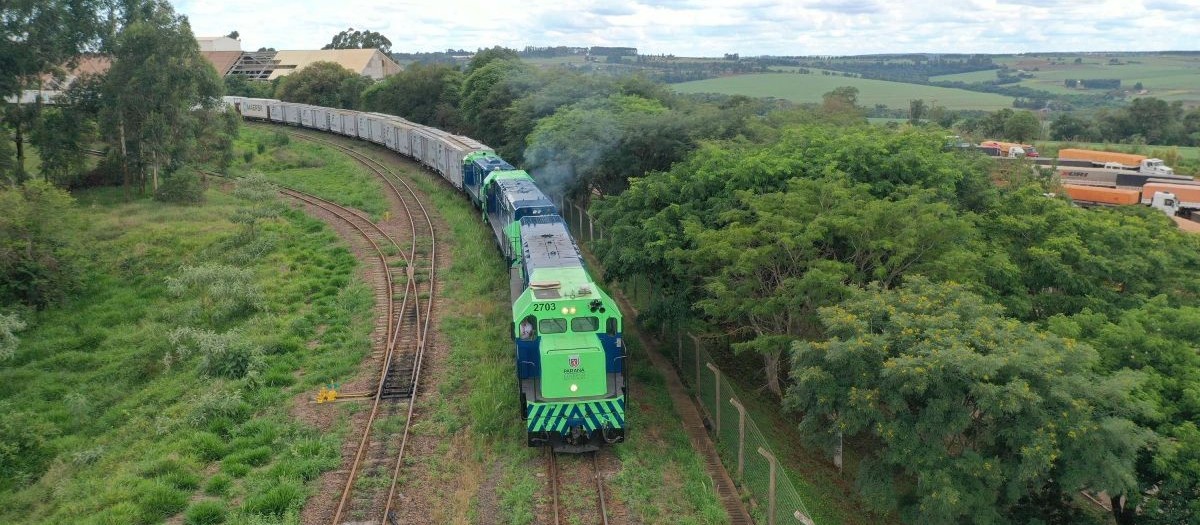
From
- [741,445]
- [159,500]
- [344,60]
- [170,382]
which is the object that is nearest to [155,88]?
[170,382]

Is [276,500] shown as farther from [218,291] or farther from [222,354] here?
[218,291]

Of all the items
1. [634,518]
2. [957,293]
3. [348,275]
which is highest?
[957,293]

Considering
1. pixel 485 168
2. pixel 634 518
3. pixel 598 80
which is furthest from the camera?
pixel 598 80

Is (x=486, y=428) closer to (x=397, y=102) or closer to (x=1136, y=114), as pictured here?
(x=397, y=102)

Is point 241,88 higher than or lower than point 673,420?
higher

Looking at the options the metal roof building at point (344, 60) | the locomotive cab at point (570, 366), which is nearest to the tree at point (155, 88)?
the locomotive cab at point (570, 366)

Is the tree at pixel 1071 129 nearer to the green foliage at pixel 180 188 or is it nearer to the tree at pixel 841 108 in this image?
the tree at pixel 841 108

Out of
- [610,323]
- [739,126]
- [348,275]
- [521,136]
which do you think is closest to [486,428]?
[610,323]
